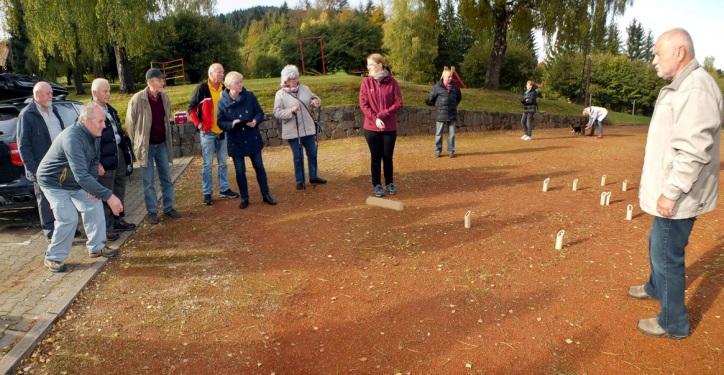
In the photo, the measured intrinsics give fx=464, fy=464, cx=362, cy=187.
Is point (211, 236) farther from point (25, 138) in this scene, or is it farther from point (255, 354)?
point (255, 354)

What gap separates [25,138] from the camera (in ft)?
17.4

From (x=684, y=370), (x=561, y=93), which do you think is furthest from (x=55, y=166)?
(x=561, y=93)

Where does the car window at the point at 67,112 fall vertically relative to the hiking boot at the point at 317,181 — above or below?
above

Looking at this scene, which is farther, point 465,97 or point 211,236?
point 465,97

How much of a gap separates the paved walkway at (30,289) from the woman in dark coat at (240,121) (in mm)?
1836

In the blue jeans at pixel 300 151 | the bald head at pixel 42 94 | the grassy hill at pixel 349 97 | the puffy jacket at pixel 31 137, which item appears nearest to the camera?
the puffy jacket at pixel 31 137

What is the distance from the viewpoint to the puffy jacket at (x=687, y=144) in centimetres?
299

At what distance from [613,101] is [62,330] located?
52450 millimetres

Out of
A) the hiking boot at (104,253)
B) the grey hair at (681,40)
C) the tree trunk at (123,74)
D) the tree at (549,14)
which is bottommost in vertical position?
the hiking boot at (104,253)

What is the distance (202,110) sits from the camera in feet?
23.5

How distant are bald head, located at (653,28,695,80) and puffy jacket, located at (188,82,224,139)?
592 cm

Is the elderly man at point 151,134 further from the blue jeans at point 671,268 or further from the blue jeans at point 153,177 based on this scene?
the blue jeans at point 671,268

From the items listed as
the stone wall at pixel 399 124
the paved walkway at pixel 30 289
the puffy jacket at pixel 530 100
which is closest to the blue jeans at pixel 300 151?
the paved walkway at pixel 30 289

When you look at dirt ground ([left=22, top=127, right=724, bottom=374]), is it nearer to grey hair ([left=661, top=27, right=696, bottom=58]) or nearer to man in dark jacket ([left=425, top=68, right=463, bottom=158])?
grey hair ([left=661, top=27, right=696, bottom=58])
